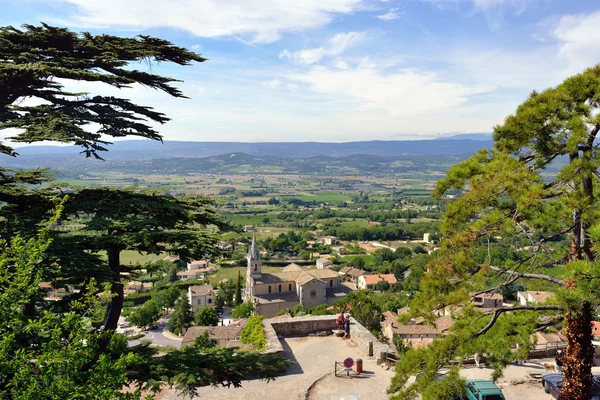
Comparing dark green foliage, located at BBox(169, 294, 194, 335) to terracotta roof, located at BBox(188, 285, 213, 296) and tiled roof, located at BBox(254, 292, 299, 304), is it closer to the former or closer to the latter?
tiled roof, located at BBox(254, 292, 299, 304)

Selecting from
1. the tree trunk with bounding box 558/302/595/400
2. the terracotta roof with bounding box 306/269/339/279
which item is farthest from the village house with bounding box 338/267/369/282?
the tree trunk with bounding box 558/302/595/400

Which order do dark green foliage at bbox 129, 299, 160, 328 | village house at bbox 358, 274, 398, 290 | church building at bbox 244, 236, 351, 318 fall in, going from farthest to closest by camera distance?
village house at bbox 358, 274, 398, 290, church building at bbox 244, 236, 351, 318, dark green foliage at bbox 129, 299, 160, 328

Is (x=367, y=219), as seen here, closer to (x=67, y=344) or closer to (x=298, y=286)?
(x=298, y=286)

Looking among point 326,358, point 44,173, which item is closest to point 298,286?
point 326,358

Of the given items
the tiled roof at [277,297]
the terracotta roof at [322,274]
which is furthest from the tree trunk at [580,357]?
the terracotta roof at [322,274]

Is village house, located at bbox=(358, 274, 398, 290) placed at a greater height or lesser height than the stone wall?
lesser

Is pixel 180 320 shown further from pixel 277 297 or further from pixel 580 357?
pixel 580 357
